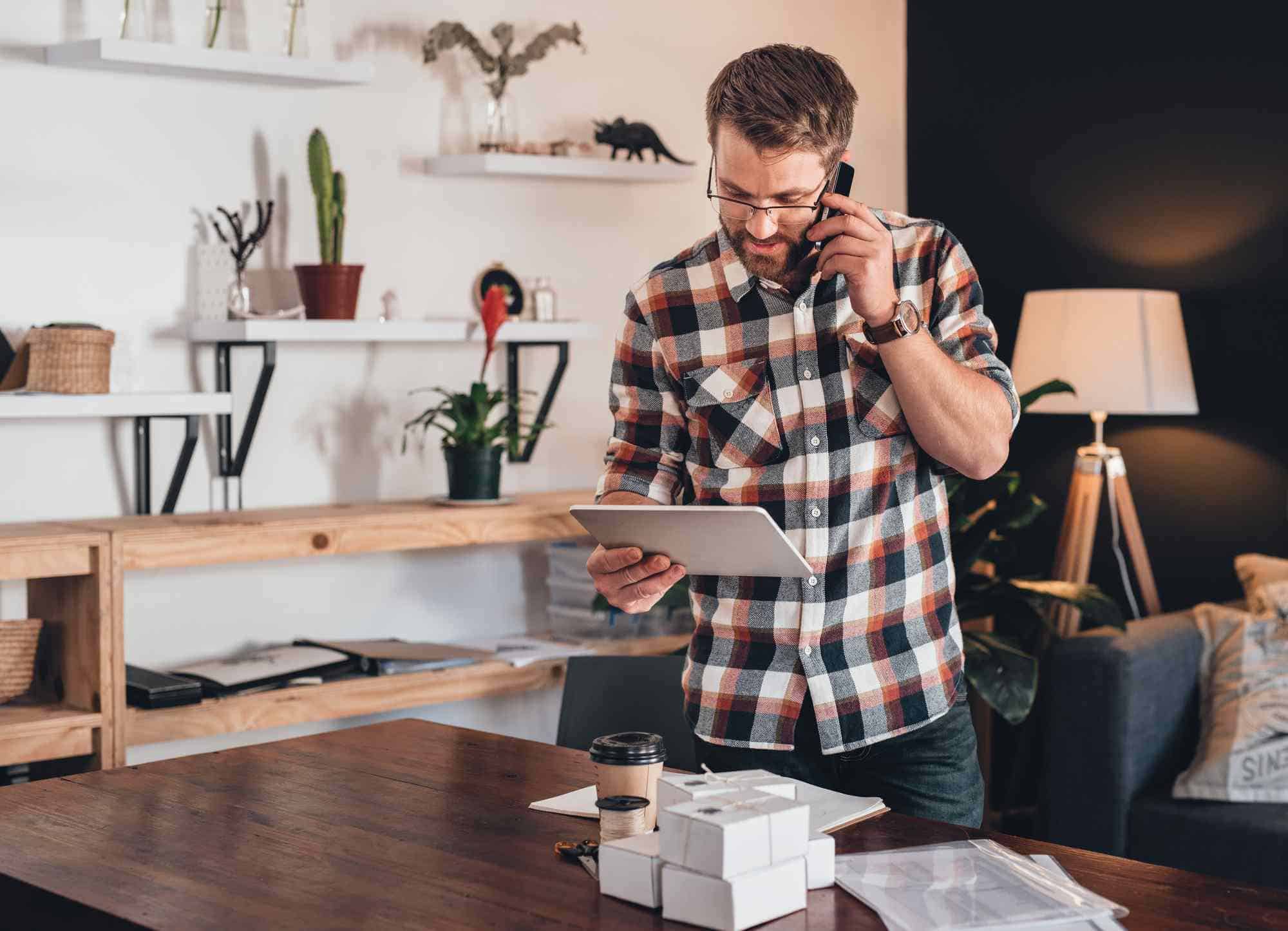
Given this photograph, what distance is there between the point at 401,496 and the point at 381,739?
4.53 ft

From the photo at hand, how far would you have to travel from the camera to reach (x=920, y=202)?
15.0 ft

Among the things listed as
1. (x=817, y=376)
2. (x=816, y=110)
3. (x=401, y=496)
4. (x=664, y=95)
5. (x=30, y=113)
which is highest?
(x=664, y=95)

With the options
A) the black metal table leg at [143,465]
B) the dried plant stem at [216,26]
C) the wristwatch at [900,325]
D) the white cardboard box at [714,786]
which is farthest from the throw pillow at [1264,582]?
the dried plant stem at [216,26]

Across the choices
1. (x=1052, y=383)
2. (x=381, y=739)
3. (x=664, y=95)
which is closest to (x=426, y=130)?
(x=664, y=95)

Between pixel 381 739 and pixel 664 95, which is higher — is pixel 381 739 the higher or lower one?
the lower one

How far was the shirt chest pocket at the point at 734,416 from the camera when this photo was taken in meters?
2.03

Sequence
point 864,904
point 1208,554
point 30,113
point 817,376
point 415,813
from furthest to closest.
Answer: point 1208,554
point 30,113
point 817,376
point 415,813
point 864,904

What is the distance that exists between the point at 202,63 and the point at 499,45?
83 cm

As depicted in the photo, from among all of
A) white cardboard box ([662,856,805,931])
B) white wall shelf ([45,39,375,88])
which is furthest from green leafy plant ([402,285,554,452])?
white cardboard box ([662,856,805,931])

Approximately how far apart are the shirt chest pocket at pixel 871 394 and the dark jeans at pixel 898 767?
0.35 meters

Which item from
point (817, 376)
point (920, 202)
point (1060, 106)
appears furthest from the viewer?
point (920, 202)

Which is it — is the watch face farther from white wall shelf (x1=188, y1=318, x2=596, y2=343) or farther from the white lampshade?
the white lampshade

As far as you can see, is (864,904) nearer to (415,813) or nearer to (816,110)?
(415,813)

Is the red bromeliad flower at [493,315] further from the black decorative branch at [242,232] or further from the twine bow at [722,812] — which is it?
the twine bow at [722,812]
